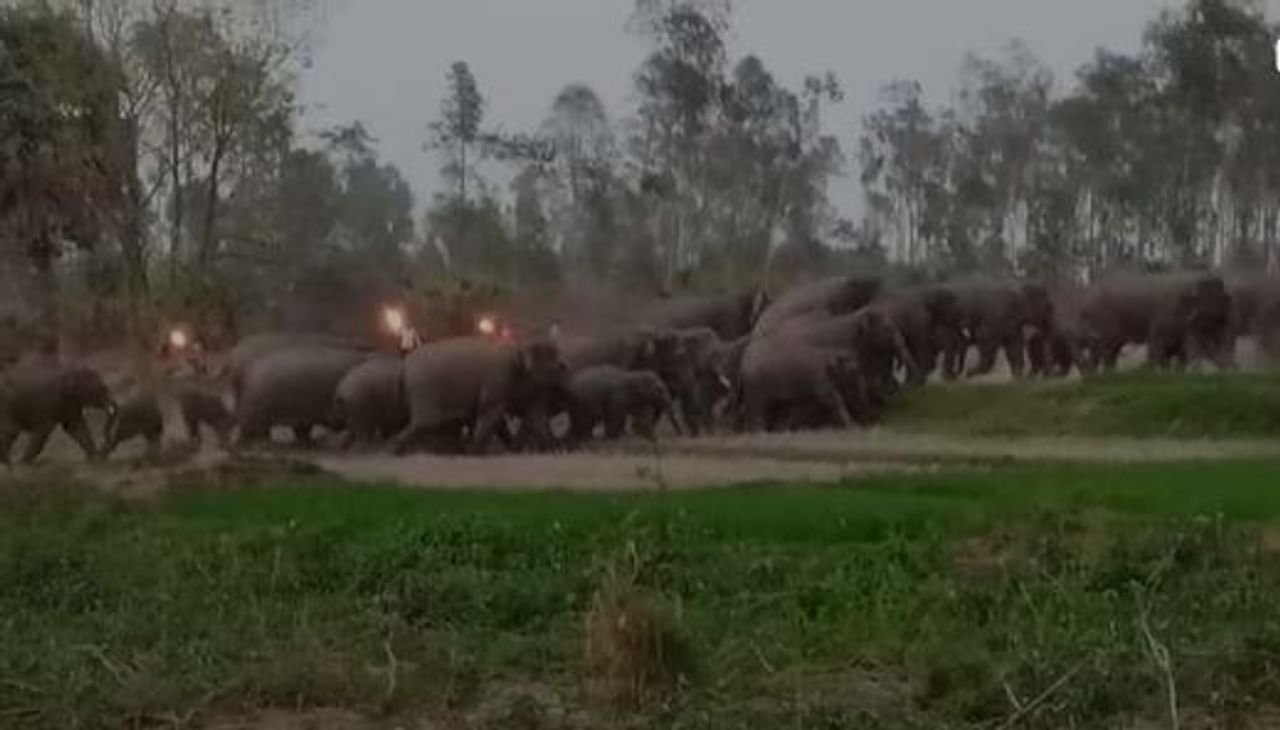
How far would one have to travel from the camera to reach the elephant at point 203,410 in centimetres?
2855

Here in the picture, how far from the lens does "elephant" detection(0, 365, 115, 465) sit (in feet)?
85.6

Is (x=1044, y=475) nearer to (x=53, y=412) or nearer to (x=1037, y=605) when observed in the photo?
(x=1037, y=605)

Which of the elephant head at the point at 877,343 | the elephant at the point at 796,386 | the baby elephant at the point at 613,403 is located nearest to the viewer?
the baby elephant at the point at 613,403

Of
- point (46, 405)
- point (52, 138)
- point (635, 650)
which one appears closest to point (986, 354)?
point (52, 138)

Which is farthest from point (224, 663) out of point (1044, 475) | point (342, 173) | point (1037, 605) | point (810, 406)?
point (342, 173)

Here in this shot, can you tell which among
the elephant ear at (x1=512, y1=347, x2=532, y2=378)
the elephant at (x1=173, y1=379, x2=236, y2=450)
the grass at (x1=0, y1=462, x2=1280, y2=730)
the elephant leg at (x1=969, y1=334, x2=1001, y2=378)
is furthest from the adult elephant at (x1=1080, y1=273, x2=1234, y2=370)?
the grass at (x1=0, y1=462, x2=1280, y2=730)

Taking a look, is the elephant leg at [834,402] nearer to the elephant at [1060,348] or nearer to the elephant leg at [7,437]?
the elephant at [1060,348]

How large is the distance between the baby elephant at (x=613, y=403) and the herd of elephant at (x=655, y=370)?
0.02 metres

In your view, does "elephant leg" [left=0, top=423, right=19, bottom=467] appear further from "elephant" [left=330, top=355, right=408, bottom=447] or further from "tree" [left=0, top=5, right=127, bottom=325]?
"tree" [left=0, top=5, right=127, bottom=325]

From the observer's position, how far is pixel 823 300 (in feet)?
120

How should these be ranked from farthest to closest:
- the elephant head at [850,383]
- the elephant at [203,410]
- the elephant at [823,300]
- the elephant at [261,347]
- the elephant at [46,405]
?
1. the elephant at [823,300]
2. the elephant head at [850,383]
3. the elephant at [261,347]
4. the elephant at [203,410]
5. the elephant at [46,405]

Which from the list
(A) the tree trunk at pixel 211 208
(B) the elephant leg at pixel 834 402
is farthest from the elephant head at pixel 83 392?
(A) the tree trunk at pixel 211 208

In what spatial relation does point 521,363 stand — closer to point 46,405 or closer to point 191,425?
point 191,425

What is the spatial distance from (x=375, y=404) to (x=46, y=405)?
3.81 m
